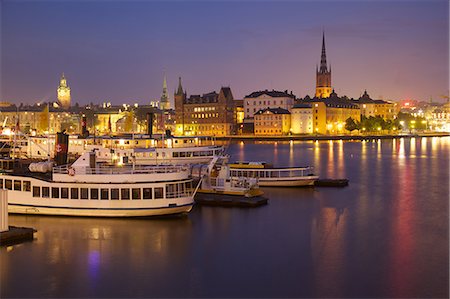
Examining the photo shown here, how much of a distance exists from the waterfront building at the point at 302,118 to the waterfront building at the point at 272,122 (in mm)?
1626

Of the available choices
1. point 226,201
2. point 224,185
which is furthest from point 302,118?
Result: point 226,201

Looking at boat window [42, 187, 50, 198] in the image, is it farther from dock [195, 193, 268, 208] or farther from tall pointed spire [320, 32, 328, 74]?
tall pointed spire [320, 32, 328, 74]

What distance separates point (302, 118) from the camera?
11125cm

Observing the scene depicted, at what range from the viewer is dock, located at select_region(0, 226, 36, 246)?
17522 mm

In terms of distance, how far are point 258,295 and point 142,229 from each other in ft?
23.0

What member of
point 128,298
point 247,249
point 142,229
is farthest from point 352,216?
point 128,298

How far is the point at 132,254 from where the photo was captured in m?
17.3

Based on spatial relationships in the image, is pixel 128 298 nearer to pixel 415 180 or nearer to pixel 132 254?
pixel 132 254

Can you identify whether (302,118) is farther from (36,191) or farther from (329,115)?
(36,191)

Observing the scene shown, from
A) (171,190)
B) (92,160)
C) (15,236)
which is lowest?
(15,236)

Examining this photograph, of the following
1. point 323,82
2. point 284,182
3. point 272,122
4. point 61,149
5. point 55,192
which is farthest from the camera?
point 323,82

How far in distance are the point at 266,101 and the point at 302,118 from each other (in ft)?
32.3

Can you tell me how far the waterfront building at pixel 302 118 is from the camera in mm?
111062

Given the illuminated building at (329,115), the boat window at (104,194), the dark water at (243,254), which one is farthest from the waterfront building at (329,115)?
the boat window at (104,194)
